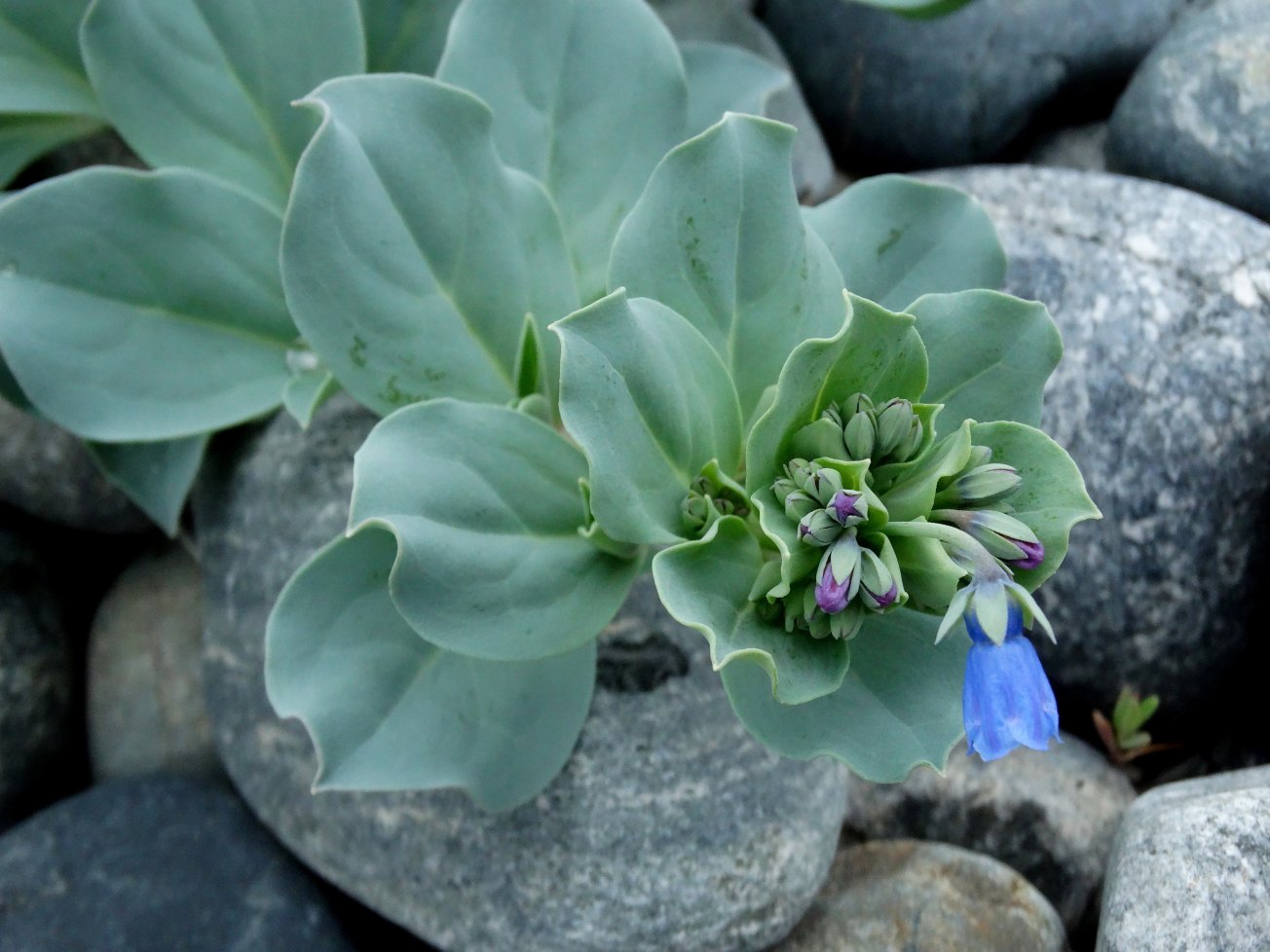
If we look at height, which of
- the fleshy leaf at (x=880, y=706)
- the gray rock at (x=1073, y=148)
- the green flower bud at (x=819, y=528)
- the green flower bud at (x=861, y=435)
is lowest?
the gray rock at (x=1073, y=148)

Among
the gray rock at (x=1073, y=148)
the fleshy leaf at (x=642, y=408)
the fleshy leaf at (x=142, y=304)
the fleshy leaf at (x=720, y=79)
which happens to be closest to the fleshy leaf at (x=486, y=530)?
the fleshy leaf at (x=642, y=408)

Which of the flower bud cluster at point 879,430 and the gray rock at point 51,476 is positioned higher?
the flower bud cluster at point 879,430

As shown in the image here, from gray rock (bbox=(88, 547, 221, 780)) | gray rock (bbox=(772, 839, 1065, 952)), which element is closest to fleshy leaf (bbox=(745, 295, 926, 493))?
gray rock (bbox=(772, 839, 1065, 952))

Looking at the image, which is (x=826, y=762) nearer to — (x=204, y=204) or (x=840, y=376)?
(x=840, y=376)

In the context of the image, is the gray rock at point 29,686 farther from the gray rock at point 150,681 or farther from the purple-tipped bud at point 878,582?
the purple-tipped bud at point 878,582

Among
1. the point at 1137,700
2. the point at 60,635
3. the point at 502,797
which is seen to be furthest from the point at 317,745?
the point at 1137,700

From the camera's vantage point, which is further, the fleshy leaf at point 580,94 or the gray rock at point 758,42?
the gray rock at point 758,42

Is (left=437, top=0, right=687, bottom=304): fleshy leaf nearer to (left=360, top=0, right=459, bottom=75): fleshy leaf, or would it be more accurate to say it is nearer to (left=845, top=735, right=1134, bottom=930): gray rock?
(left=360, top=0, right=459, bottom=75): fleshy leaf

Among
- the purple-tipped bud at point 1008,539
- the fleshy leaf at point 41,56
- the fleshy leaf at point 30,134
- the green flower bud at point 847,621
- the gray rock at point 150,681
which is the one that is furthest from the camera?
the gray rock at point 150,681
